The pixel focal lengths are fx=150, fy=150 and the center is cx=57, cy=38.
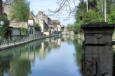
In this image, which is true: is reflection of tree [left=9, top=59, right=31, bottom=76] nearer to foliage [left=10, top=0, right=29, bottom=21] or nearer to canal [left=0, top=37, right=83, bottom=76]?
canal [left=0, top=37, right=83, bottom=76]

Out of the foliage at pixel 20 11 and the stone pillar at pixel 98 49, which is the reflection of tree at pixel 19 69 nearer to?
the stone pillar at pixel 98 49

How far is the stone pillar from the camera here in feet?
7.45

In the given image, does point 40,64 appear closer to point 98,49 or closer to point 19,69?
point 19,69

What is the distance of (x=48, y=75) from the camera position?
7.87 m

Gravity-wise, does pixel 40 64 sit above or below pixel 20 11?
below

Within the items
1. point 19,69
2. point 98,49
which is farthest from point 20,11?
point 98,49

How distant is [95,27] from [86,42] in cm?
27

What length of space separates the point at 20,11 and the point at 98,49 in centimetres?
5612

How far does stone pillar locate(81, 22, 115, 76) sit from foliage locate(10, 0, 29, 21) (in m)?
55.6

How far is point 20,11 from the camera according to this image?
182 feet

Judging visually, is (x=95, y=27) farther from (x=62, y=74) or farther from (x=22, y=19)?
(x=22, y=19)

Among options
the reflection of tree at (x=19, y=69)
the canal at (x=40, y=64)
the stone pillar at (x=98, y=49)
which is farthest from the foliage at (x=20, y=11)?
the stone pillar at (x=98, y=49)

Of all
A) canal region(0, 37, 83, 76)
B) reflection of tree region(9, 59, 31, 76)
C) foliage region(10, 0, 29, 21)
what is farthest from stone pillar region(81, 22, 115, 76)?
foliage region(10, 0, 29, 21)

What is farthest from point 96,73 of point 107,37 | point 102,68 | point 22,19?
point 22,19
